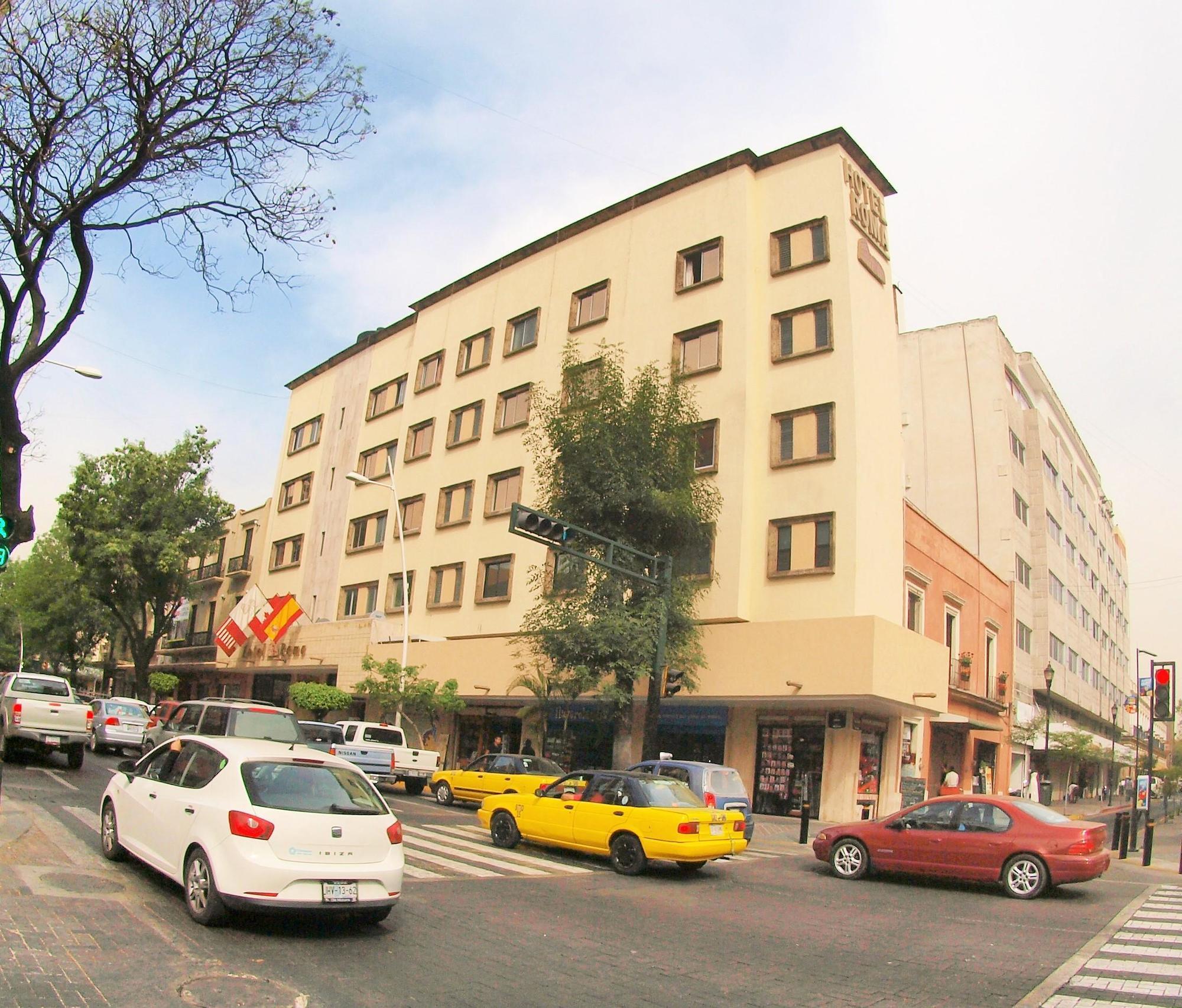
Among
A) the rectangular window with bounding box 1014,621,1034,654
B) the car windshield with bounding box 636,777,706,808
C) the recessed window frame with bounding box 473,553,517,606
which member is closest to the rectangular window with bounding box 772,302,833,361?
the recessed window frame with bounding box 473,553,517,606

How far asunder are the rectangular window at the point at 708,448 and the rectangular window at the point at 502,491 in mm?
8916

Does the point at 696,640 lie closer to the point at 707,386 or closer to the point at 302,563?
the point at 707,386

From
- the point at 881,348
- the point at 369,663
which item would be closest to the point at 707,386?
the point at 881,348

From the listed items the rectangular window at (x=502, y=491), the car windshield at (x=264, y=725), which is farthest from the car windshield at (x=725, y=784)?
the rectangular window at (x=502, y=491)

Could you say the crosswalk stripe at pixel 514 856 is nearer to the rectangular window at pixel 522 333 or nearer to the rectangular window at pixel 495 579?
the rectangular window at pixel 495 579

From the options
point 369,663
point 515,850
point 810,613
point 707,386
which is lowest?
point 515,850

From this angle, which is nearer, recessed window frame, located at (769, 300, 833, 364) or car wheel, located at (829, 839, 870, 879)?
car wheel, located at (829, 839, 870, 879)

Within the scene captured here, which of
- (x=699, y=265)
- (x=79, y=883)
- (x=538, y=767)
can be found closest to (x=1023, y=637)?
(x=699, y=265)

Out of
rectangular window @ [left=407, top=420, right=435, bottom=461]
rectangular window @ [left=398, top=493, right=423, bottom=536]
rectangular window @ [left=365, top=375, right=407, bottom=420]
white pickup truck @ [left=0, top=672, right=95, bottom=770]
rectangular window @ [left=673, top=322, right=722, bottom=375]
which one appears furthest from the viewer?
rectangular window @ [left=365, top=375, right=407, bottom=420]

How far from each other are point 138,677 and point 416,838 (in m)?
42.3

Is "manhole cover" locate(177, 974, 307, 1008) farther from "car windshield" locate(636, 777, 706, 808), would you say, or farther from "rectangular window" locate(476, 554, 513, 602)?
"rectangular window" locate(476, 554, 513, 602)

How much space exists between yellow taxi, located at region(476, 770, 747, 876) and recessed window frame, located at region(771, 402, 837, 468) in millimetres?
14221

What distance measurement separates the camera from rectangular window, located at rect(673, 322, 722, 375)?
2973 centimetres

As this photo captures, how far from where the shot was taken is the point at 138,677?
168 ft
